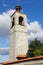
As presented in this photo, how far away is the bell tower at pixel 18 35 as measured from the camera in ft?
89.4

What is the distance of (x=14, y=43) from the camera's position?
27.6m

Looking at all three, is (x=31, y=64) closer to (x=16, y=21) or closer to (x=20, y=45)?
(x=20, y=45)

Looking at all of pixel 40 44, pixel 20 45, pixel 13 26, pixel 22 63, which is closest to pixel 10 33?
pixel 13 26

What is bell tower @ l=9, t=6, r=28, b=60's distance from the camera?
2726 centimetres

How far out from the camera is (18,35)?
28.2 meters

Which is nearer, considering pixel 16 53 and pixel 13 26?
pixel 16 53

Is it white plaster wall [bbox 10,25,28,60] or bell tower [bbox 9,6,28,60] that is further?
bell tower [bbox 9,6,28,60]

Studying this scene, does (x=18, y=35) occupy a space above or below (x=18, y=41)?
above

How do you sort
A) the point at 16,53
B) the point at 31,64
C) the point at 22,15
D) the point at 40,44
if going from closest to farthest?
the point at 31,64, the point at 40,44, the point at 16,53, the point at 22,15

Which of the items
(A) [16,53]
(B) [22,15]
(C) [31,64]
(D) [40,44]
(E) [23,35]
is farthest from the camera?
(B) [22,15]

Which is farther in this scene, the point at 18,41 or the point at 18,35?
the point at 18,35

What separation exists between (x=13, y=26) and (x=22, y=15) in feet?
9.59

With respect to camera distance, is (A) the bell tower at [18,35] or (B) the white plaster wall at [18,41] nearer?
(B) the white plaster wall at [18,41]

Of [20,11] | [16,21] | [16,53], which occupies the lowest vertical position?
[16,53]
